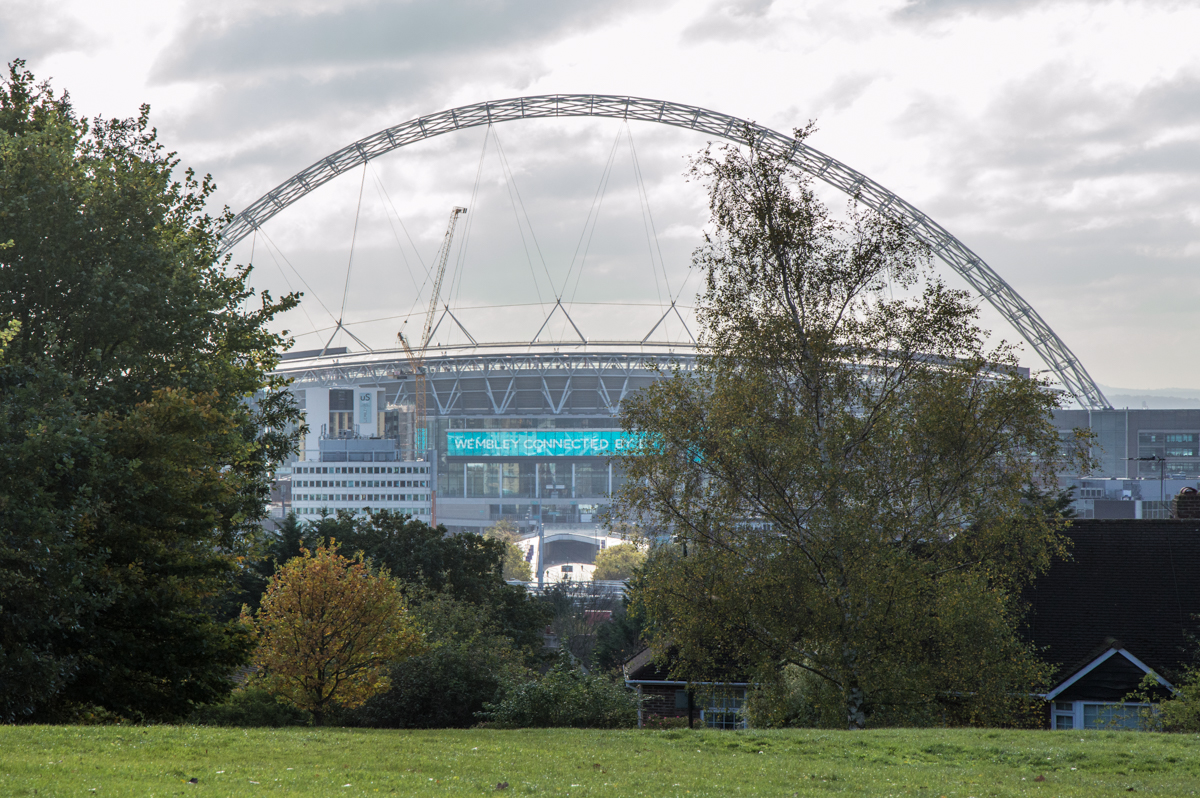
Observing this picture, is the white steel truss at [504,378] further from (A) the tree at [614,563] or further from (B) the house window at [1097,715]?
(B) the house window at [1097,715]

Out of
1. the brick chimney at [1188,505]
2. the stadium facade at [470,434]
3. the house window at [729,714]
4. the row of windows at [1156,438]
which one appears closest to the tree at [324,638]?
the house window at [729,714]

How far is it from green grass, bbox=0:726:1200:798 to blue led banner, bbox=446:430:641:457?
159 m

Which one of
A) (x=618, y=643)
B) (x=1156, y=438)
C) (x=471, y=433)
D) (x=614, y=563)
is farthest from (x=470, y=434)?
(x=618, y=643)

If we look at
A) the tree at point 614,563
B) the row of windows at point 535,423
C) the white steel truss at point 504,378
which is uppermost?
the white steel truss at point 504,378

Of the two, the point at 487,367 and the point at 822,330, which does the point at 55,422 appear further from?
the point at 487,367

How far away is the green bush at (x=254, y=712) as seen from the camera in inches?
901

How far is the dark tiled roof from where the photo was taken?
21219mm

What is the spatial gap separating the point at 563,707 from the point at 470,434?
523ft

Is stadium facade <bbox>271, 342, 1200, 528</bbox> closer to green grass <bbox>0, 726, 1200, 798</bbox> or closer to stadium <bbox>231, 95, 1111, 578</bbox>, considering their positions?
stadium <bbox>231, 95, 1111, 578</bbox>

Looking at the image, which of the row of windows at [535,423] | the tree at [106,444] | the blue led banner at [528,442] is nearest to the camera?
the tree at [106,444]

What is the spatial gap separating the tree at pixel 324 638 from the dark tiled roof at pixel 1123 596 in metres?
14.7

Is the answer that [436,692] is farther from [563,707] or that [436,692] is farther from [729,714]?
[729,714]

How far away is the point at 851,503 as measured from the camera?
17188 mm

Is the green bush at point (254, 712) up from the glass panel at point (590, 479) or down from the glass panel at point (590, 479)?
down
